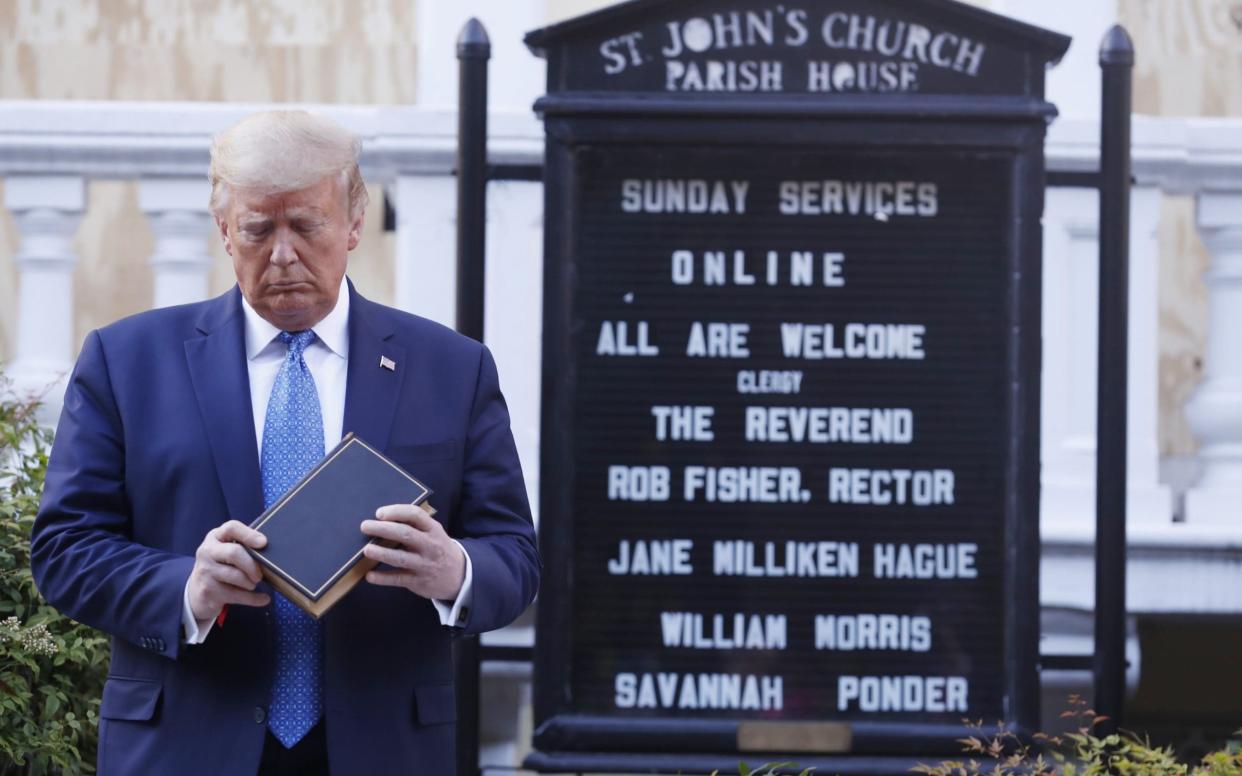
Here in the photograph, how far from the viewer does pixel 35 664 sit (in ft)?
11.5

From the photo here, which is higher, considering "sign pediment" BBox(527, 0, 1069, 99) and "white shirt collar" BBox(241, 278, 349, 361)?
"sign pediment" BBox(527, 0, 1069, 99)

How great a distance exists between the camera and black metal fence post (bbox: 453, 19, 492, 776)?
4.04 metres

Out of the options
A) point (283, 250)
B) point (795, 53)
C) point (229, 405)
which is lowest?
point (229, 405)

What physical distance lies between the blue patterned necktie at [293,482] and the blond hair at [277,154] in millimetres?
255

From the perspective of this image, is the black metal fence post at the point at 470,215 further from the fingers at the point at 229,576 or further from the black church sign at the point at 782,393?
the fingers at the point at 229,576

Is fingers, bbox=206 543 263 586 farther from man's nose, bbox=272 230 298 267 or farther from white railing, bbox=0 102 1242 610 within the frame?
white railing, bbox=0 102 1242 610

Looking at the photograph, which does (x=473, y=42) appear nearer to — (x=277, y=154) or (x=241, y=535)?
(x=277, y=154)

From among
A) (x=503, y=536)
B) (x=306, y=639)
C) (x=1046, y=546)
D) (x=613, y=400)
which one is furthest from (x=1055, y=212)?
(x=306, y=639)

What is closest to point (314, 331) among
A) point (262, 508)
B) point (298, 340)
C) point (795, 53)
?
point (298, 340)

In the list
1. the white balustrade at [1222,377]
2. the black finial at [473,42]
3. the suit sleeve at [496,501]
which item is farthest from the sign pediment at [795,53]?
the suit sleeve at [496,501]

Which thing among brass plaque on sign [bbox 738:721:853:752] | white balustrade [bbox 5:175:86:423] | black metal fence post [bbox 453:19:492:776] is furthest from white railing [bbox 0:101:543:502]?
brass plaque on sign [bbox 738:721:853:752]

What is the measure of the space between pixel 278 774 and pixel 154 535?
39 centimetres

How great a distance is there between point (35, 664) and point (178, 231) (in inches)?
65.6

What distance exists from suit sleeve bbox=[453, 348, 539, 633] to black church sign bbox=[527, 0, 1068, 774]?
1130 mm
